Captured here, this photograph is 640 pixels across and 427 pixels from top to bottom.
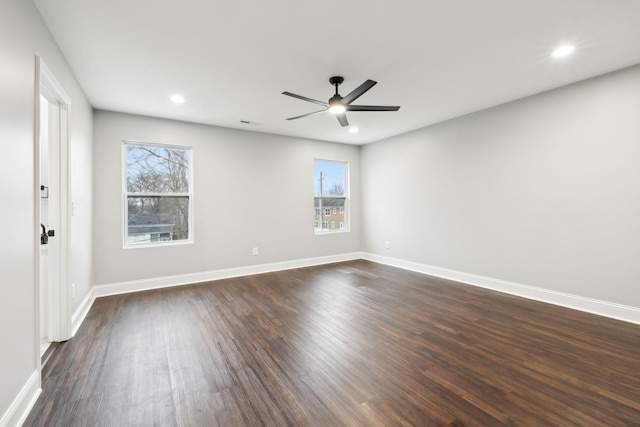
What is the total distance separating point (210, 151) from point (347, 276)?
3185 millimetres

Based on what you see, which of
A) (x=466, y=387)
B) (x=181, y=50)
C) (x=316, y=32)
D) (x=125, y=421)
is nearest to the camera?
(x=125, y=421)

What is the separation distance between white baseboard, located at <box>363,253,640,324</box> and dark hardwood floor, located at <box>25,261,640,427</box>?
0.14m

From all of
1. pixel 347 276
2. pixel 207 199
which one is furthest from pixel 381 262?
pixel 207 199

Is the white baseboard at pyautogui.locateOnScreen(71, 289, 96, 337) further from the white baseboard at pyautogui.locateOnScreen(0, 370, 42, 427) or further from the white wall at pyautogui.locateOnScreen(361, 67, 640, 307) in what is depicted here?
the white wall at pyautogui.locateOnScreen(361, 67, 640, 307)

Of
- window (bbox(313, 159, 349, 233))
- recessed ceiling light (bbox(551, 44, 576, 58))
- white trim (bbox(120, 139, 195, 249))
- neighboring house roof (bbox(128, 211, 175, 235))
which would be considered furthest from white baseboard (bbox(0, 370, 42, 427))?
recessed ceiling light (bbox(551, 44, 576, 58))

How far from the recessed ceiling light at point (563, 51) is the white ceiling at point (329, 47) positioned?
53 mm

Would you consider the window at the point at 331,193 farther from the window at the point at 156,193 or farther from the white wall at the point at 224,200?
the window at the point at 156,193

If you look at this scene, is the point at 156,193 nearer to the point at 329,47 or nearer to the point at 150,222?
the point at 150,222

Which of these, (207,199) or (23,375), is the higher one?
(207,199)

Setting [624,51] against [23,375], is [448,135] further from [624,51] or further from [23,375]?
[23,375]

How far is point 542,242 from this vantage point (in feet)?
11.6

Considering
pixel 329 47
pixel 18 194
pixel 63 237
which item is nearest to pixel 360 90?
pixel 329 47

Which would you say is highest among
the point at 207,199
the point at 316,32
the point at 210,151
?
the point at 316,32

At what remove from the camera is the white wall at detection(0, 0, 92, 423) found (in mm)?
1479
